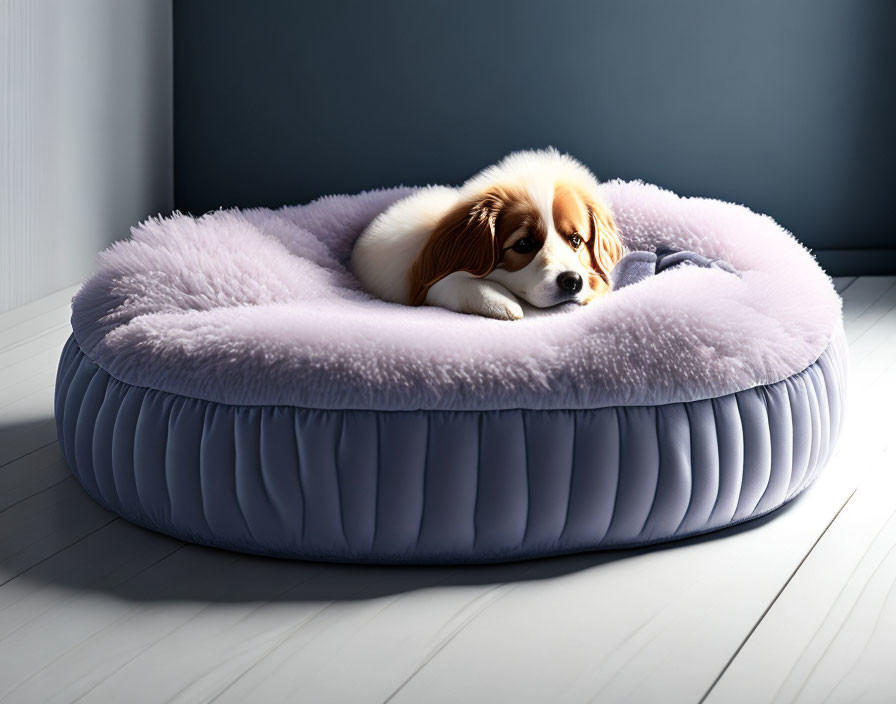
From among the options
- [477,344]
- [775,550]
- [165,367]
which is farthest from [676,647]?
[165,367]

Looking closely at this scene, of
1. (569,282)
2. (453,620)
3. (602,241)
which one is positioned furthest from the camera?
(602,241)

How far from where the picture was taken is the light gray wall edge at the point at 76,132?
2592 mm

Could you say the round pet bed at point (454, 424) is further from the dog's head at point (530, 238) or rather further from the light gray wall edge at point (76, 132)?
the light gray wall edge at point (76, 132)

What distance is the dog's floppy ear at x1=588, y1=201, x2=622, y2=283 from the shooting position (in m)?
1.86

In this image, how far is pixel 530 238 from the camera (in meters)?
1.80

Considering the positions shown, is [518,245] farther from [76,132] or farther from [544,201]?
[76,132]

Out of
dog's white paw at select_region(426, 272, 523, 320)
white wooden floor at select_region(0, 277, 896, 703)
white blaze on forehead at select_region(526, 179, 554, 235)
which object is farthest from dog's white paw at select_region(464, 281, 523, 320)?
white wooden floor at select_region(0, 277, 896, 703)

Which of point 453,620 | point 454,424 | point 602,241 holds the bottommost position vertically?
point 453,620

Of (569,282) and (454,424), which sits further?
(569,282)

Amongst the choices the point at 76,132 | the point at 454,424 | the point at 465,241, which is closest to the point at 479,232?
the point at 465,241

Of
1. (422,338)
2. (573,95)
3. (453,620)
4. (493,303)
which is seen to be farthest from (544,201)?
(573,95)

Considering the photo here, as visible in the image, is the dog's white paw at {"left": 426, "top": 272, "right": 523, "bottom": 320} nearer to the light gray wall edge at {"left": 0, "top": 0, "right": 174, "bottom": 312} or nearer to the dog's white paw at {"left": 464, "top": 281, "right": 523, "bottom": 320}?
the dog's white paw at {"left": 464, "top": 281, "right": 523, "bottom": 320}

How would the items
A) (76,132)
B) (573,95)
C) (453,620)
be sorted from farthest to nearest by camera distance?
(573,95) < (76,132) < (453,620)

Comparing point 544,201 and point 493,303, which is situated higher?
point 544,201
